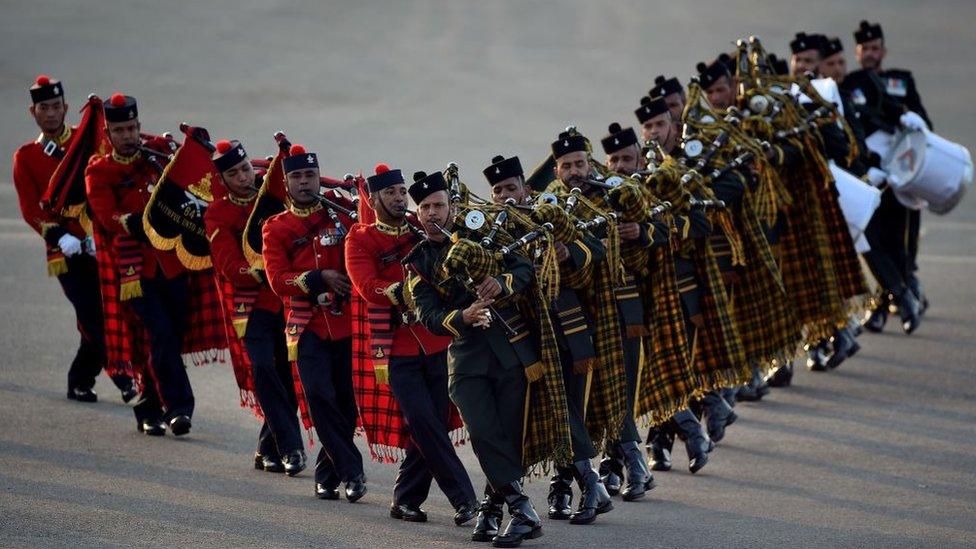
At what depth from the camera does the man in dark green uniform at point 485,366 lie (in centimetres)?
851

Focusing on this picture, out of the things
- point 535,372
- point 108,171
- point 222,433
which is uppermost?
point 108,171

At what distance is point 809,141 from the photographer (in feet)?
39.0

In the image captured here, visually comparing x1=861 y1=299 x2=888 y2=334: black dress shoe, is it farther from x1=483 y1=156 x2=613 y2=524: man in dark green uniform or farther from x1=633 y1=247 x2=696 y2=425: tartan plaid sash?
x1=483 y1=156 x2=613 y2=524: man in dark green uniform

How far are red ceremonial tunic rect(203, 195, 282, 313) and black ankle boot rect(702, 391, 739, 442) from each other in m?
2.39

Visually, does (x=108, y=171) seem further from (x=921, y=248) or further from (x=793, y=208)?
(x=921, y=248)

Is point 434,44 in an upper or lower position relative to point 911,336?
upper

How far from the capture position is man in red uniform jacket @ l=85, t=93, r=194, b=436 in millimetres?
11000

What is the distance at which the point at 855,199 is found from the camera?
12305 mm

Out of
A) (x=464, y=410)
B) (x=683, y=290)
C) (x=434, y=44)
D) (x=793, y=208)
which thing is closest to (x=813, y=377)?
(x=793, y=208)

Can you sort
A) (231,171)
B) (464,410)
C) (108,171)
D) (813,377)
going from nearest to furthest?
(464,410) → (231,171) → (108,171) → (813,377)

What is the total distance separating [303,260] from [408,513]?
1.46 m

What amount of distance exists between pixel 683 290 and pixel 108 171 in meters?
3.30

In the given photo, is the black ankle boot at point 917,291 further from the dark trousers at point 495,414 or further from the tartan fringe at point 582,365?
the dark trousers at point 495,414

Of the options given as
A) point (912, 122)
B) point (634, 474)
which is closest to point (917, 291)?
point (912, 122)
